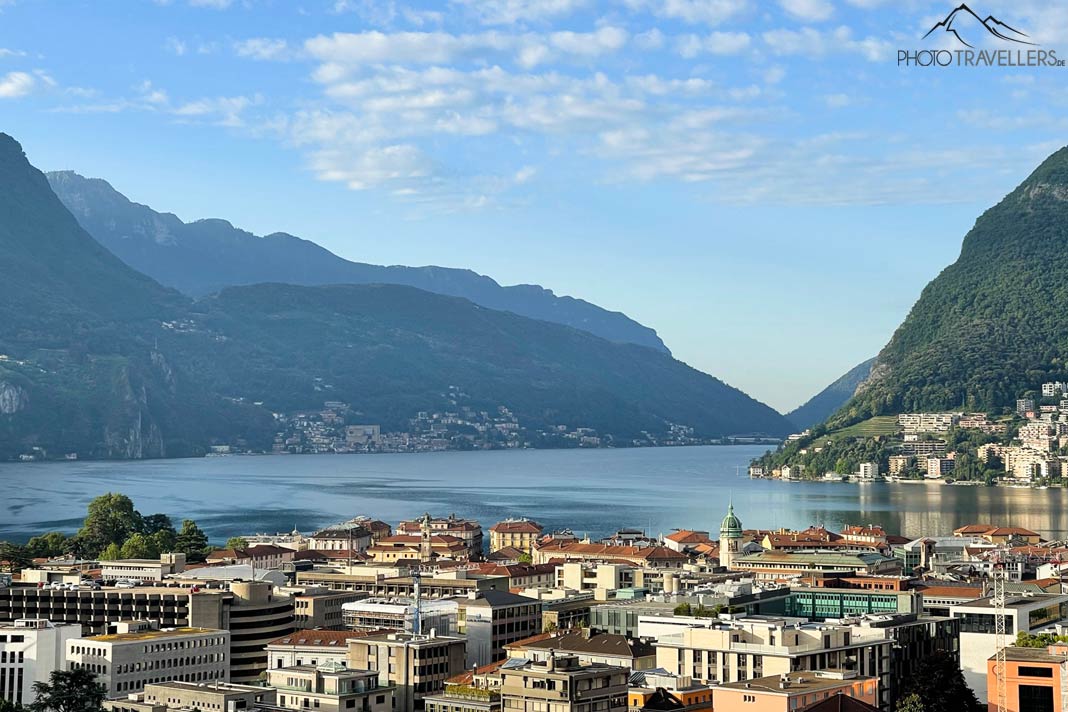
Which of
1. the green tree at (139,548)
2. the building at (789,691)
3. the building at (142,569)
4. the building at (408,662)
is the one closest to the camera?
the building at (789,691)

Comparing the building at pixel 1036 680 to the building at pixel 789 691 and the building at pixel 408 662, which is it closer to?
the building at pixel 789 691

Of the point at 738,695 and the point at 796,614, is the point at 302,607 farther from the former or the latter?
the point at 738,695

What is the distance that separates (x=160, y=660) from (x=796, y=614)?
76.5ft

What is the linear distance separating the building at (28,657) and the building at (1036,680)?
85.0 ft

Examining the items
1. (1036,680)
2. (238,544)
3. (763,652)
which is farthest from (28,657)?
(238,544)

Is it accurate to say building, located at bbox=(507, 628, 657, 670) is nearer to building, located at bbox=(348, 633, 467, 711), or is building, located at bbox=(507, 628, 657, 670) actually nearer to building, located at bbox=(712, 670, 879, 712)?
building, located at bbox=(348, 633, 467, 711)

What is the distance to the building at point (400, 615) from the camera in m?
56.6

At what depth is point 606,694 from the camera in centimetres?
4331

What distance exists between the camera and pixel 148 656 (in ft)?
170

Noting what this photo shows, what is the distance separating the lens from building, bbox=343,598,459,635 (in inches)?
2229

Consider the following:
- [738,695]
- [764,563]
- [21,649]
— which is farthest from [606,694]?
[764,563]

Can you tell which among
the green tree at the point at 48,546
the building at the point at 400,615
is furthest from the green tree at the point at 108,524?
the building at the point at 400,615

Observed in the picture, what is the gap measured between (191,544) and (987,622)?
57401 millimetres

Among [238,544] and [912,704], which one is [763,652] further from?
[238,544]
